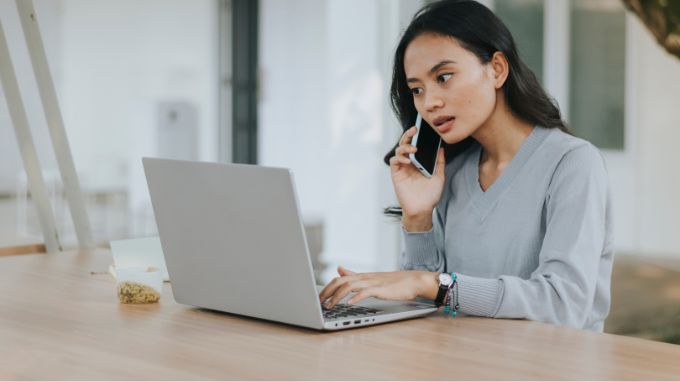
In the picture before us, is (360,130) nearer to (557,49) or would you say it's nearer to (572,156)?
(557,49)

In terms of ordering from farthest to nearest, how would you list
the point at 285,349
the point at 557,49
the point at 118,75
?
the point at 118,75 < the point at 557,49 < the point at 285,349

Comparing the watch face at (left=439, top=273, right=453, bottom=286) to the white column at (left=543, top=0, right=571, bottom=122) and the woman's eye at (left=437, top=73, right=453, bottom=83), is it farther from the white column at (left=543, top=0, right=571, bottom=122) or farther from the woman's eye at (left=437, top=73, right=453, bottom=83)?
the white column at (left=543, top=0, right=571, bottom=122)

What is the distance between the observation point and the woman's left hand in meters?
1.58

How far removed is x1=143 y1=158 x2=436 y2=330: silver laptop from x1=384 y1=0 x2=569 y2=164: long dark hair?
51 cm

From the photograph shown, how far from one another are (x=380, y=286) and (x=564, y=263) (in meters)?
0.34

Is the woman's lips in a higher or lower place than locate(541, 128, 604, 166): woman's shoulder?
higher

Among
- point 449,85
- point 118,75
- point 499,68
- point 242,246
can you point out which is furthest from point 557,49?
point 242,246

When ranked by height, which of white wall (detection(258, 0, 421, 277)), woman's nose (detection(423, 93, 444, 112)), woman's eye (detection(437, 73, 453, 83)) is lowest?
white wall (detection(258, 0, 421, 277))

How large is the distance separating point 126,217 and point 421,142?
15.4 ft

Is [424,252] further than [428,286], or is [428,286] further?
[424,252]

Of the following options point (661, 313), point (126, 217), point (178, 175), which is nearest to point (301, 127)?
point (126, 217)

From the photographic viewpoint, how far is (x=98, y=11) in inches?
238

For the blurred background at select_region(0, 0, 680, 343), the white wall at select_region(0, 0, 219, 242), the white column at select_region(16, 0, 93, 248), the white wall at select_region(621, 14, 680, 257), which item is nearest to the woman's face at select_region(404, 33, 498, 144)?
the white column at select_region(16, 0, 93, 248)

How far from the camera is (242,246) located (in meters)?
1.53
